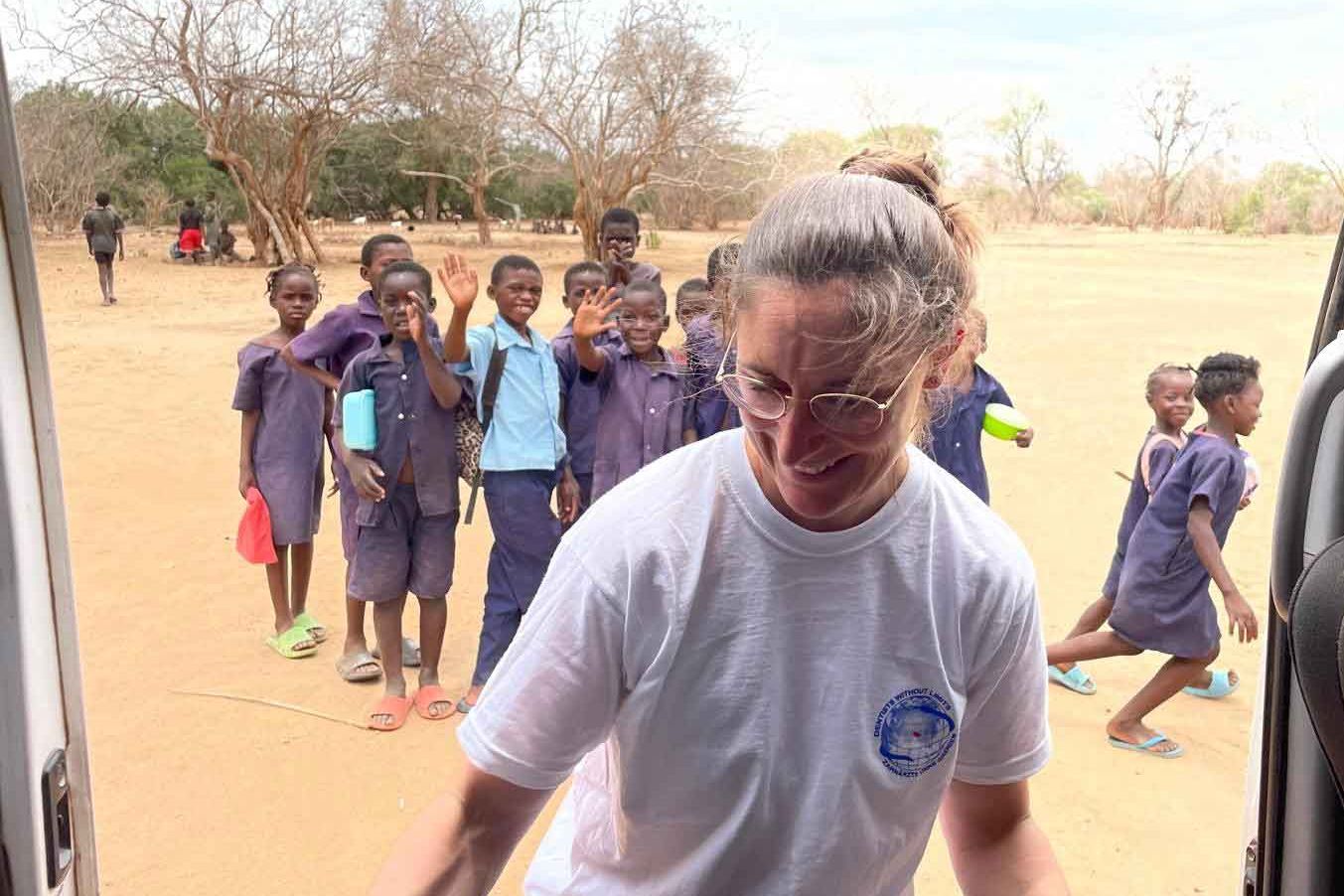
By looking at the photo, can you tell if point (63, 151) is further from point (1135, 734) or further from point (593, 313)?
point (1135, 734)

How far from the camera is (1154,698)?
406cm

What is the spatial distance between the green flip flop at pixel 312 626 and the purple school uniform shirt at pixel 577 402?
1.36 meters

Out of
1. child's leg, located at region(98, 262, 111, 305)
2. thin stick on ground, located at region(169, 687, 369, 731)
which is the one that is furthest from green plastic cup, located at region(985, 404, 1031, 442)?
child's leg, located at region(98, 262, 111, 305)

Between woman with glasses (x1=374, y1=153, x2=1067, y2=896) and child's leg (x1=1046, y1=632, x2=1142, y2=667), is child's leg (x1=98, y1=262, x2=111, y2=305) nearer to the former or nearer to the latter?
child's leg (x1=1046, y1=632, x2=1142, y2=667)

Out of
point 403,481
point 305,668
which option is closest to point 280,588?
point 305,668

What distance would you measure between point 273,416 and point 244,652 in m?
1.01

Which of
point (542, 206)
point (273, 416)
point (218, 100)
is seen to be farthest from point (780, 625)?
point (542, 206)

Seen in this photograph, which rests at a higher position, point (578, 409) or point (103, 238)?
point (103, 238)

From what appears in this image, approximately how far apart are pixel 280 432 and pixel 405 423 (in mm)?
805

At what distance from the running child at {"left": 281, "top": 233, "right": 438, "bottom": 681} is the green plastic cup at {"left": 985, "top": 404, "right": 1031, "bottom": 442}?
2.01m

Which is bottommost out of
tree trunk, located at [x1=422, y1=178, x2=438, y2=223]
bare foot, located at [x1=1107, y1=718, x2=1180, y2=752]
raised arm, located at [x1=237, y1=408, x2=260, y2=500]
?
bare foot, located at [x1=1107, y1=718, x2=1180, y2=752]

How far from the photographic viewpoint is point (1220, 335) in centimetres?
1398

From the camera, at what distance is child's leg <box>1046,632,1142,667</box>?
4117 mm

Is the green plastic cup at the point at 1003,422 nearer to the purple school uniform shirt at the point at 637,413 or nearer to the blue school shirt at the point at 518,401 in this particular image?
the purple school uniform shirt at the point at 637,413
